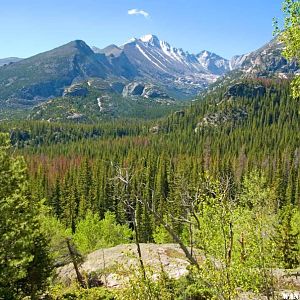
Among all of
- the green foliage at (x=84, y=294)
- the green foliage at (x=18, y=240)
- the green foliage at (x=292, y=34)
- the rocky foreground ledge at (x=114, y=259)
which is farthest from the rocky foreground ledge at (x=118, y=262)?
the green foliage at (x=292, y=34)

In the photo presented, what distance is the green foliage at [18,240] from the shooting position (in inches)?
969

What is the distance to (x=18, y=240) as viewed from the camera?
2517cm

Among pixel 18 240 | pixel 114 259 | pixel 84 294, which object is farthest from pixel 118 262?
pixel 18 240

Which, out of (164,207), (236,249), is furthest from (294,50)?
(164,207)

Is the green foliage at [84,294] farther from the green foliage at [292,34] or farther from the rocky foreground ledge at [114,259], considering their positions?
the green foliage at [292,34]

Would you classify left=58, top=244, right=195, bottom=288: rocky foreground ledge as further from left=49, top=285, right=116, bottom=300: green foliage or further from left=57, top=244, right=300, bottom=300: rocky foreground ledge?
left=49, top=285, right=116, bottom=300: green foliage

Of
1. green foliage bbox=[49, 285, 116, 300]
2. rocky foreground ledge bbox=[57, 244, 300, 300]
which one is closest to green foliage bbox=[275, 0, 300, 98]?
green foliage bbox=[49, 285, 116, 300]

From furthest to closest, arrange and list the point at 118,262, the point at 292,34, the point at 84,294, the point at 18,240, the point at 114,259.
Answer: the point at 114,259 < the point at 118,262 < the point at 84,294 < the point at 18,240 < the point at 292,34

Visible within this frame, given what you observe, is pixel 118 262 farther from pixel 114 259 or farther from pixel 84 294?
pixel 84 294

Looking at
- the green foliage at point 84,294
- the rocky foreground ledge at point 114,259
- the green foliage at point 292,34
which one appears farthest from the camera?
the rocky foreground ledge at point 114,259

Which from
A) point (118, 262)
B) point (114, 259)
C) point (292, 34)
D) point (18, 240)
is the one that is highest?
point (292, 34)

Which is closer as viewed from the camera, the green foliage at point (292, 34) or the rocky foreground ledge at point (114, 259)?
the green foliage at point (292, 34)

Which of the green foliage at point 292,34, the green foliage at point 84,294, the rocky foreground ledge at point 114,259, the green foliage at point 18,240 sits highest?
the green foliage at point 292,34

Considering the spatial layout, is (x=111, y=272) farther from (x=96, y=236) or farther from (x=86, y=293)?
(x=96, y=236)
